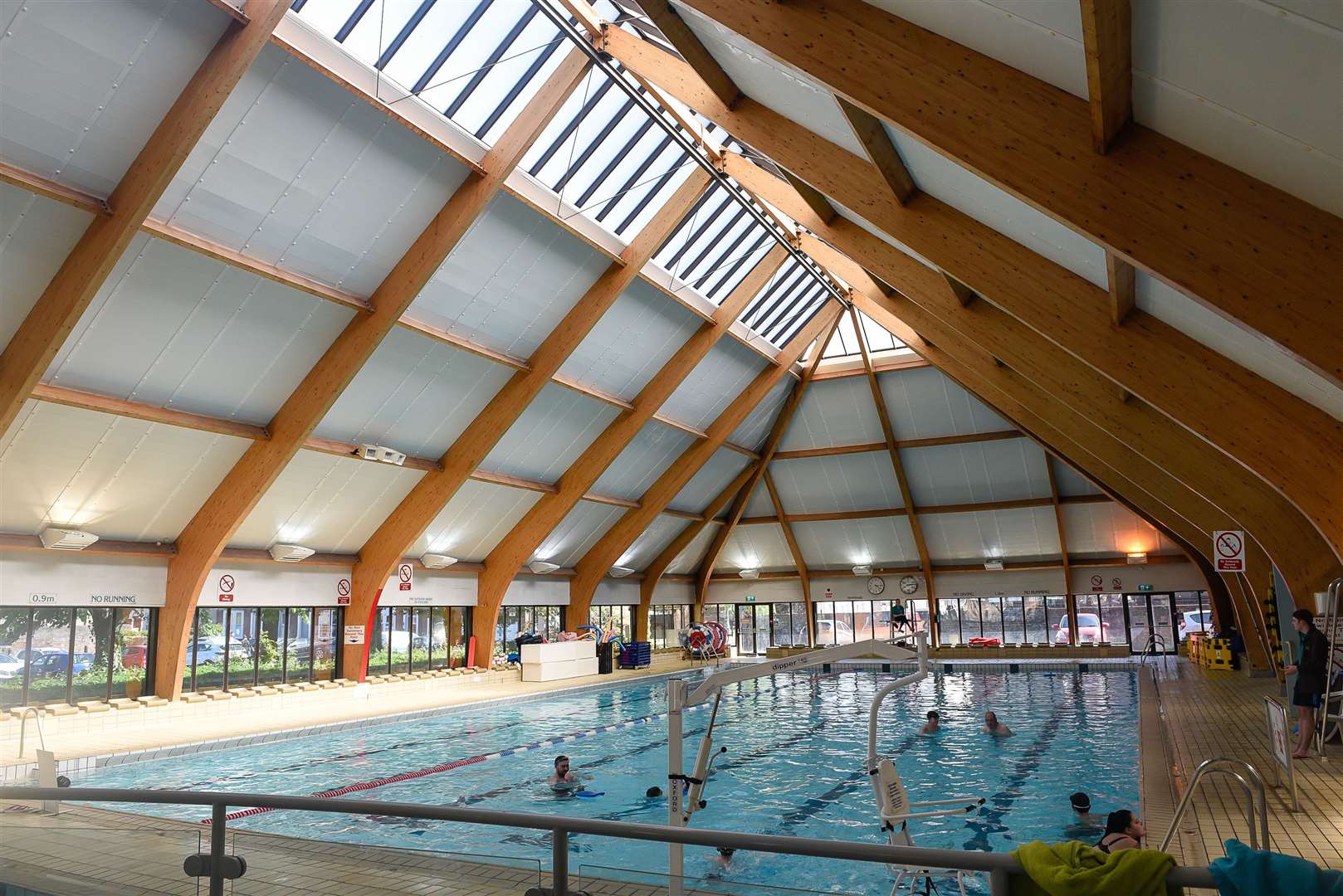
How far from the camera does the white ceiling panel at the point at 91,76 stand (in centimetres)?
800

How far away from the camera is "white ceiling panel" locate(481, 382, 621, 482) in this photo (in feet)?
56.4

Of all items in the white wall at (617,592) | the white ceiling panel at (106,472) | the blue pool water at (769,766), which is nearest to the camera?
the blue pool water at (769,766)

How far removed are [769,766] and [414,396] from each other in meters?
8.21

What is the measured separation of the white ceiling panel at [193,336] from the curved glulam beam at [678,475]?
9609 millimetres

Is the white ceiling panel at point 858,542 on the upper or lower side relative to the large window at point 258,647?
upper

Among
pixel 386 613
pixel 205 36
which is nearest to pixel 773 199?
pixel 205 36

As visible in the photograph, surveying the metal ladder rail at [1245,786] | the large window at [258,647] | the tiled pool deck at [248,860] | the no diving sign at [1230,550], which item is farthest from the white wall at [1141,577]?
the metal ladder rail at [1245,786]

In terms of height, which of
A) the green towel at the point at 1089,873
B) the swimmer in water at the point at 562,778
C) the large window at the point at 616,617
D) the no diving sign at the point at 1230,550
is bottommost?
the swimmer in water at the point at 562,778

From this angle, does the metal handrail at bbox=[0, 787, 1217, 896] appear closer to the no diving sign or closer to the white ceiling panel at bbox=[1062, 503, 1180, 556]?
the no diving sign

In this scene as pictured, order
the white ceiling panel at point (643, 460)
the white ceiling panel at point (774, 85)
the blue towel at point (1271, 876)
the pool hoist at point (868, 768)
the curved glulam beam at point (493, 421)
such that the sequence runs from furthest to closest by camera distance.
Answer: the white ceiling panel at point (643, 460), the curved glulam beam at point (493, 421), the white ceiling panel at point (774, 85), the pool hoist at point (868, 768), the blue towel at point (1271, 876)

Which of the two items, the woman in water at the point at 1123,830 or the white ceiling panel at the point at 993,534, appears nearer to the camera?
the woman in water at the point at 1123,830

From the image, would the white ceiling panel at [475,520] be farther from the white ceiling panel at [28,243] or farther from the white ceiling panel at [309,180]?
the white ceiling panel at [28,243]

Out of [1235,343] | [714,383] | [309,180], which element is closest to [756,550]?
[714,383]

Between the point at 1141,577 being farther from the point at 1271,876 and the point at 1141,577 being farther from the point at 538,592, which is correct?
the point at 1271,876
